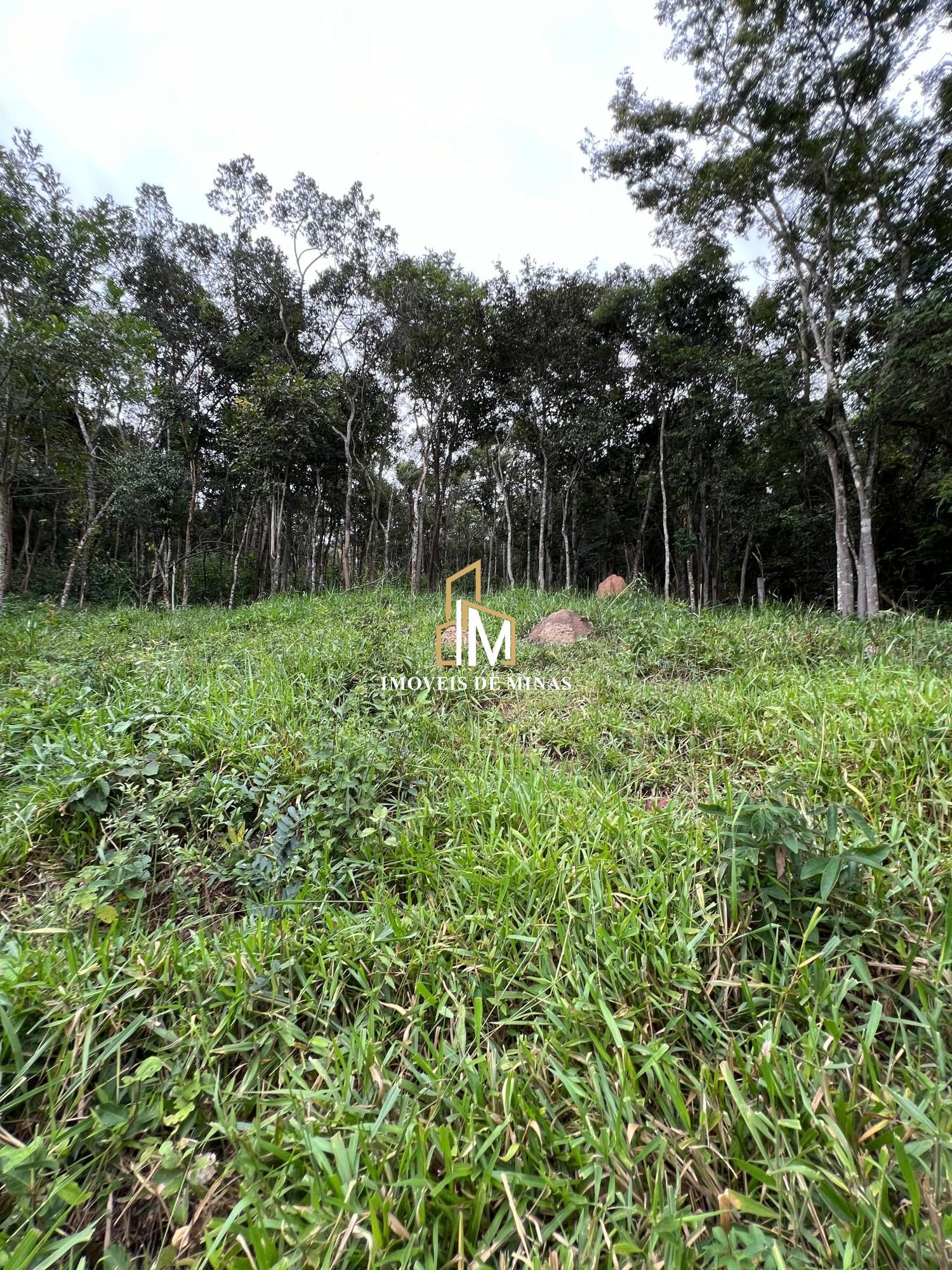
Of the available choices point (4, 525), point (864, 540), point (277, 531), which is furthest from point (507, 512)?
point (4, 525)

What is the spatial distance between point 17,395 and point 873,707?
10.3m

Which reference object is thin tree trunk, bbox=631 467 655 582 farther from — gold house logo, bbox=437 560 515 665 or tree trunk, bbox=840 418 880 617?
gold house logo, bbox=437 560 515 665

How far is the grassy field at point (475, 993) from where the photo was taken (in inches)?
35.9

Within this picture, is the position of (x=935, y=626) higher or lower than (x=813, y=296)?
lower

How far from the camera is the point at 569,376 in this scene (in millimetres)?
11359

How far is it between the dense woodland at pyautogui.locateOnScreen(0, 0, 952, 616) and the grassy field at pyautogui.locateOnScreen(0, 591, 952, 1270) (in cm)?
652

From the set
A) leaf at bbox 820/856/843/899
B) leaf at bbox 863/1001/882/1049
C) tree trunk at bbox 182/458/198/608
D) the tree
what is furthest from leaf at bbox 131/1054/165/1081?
tree trunk at bbox 182/458/198/608

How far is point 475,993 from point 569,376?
42.4 feet

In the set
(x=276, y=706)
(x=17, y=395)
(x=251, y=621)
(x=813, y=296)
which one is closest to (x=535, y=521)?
(x=813, y=296)

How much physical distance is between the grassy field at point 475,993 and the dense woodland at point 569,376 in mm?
6525

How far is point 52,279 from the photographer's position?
7242 mm

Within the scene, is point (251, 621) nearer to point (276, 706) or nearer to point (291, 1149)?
point (276, 706)

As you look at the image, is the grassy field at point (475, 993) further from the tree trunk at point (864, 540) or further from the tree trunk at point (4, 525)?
the tree trunk at point (4, 525)

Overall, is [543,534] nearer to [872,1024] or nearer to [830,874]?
[830,874]
